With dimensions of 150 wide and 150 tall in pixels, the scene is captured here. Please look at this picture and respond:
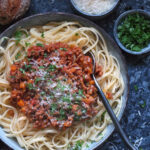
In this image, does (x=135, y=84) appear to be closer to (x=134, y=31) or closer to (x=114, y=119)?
(x=134, y=31)

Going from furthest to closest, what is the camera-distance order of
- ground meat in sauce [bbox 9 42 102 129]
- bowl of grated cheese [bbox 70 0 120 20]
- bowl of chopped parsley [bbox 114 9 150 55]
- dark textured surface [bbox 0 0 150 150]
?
dark textured surface [bbox 0 0 150 150] → bowl of chopped parsley [bbox 114 9 150 55] → bowl of grated cheese [bbox 70 0 120 20] → ground meat in sauce [bbox 9 42 102 129]

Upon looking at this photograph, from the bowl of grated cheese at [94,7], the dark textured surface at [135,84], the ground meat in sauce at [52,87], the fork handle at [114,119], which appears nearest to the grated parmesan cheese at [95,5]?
the bowl of grated cheese at [94,7]

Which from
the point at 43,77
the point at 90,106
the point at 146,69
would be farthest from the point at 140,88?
the point at 43,77

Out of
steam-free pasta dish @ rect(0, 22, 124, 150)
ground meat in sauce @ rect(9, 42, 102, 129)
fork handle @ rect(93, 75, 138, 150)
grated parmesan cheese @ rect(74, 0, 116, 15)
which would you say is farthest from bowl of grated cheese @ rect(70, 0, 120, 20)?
fork handle @ rect(93, 75, 138, 150)

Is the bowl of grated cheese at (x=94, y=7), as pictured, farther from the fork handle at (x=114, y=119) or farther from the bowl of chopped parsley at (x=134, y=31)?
the fork handle at (x=114, y=119)

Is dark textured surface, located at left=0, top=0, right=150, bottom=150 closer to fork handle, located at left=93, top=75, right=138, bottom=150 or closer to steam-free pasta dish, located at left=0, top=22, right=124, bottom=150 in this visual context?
steam-free pasta dish, located at left=0, top=22, right=124, bottom=150

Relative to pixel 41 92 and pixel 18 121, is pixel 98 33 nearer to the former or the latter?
pixel 41 92
